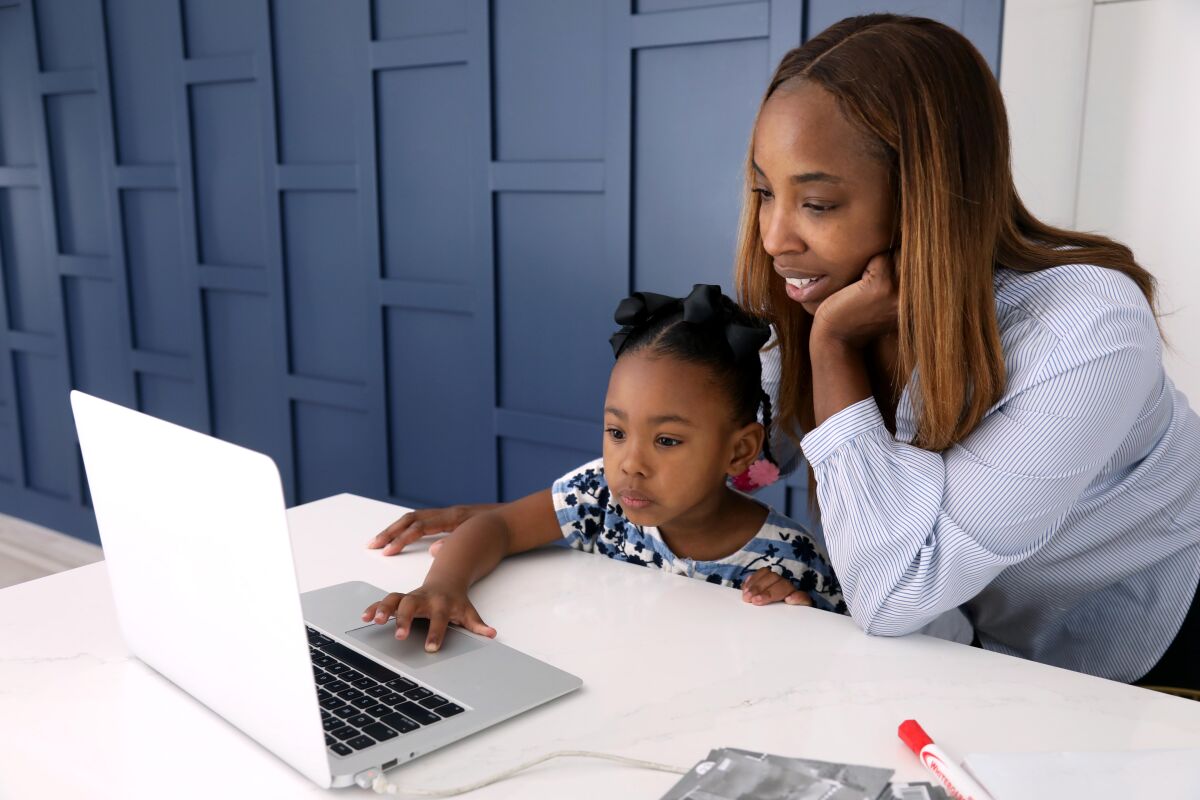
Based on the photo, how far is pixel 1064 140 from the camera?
1.73 m

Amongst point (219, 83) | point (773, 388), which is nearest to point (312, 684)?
point (773, 388)

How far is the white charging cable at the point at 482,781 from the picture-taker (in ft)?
2.20

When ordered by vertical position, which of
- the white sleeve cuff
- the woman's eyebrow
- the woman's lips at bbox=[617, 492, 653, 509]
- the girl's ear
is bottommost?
the woman's lips at bbox=[617, 492, 653, 509]

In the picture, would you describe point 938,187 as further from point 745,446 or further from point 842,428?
point 745,446

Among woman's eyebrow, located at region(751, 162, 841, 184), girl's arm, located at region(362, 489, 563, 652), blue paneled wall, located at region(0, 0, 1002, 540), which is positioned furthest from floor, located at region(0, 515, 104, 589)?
woman's eyebrow, located at region(751, 162, 841, 184)

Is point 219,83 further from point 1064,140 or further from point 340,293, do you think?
point 1064,140

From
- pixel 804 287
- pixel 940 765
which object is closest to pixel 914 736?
pixel 940 765

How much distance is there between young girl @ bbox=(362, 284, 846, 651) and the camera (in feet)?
3.91

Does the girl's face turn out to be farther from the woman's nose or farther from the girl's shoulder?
the woman's nose

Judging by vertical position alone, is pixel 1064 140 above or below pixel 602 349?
above

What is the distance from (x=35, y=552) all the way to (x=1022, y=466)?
11.4 ft

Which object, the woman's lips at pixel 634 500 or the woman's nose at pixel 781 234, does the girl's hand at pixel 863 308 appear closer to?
the woman's nose at pixel 781 234

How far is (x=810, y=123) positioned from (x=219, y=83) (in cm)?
233

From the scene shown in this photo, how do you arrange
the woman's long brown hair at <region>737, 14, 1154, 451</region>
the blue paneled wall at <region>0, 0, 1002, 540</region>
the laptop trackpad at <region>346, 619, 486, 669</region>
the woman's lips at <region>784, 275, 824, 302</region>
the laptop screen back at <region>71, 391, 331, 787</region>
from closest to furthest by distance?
the laptop screen back at <region>71, 391, 331, 787</region> < the laptop trackpad at <region>346, 619, 486, 669</region> < the woman's long brown hair at <region>737, 14, 1154, 451</region> < the woman's lips at <region>784, 275, 824, 302</region> < the blue paneled wall at <region>0, 0, 1002, 540</region>
